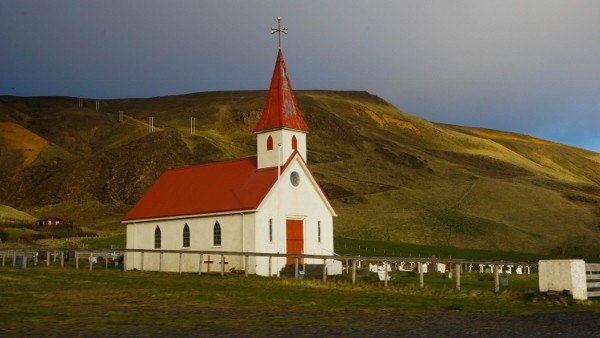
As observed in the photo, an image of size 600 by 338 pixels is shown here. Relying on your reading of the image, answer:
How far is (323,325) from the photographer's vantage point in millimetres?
18969

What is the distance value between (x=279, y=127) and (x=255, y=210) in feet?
20.6

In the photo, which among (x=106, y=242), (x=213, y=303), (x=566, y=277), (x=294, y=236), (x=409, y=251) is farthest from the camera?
(x=409, y=251)

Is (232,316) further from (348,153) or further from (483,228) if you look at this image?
(348,153)

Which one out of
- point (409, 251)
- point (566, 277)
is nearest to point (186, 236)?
point (566, 277)

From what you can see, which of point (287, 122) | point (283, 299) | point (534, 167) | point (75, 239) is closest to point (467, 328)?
point (283, 299)

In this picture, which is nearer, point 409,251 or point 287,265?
point 287,265

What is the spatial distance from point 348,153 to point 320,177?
113ft

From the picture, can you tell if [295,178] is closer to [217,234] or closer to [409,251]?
[217,234]

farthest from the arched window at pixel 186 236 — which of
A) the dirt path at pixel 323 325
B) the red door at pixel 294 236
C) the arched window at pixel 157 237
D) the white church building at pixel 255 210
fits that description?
the dirt path at pixel 323 325

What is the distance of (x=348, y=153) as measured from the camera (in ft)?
533

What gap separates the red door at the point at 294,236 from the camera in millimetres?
46562

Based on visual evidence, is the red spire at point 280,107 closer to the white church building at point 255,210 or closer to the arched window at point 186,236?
the white church building at point 255,210

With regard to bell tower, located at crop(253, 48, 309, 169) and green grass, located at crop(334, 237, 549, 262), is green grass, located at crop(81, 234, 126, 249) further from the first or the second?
bell tower, located at crop(253, 48, 309, 169)

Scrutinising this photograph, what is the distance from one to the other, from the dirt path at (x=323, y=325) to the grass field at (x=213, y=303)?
47 millimetres
